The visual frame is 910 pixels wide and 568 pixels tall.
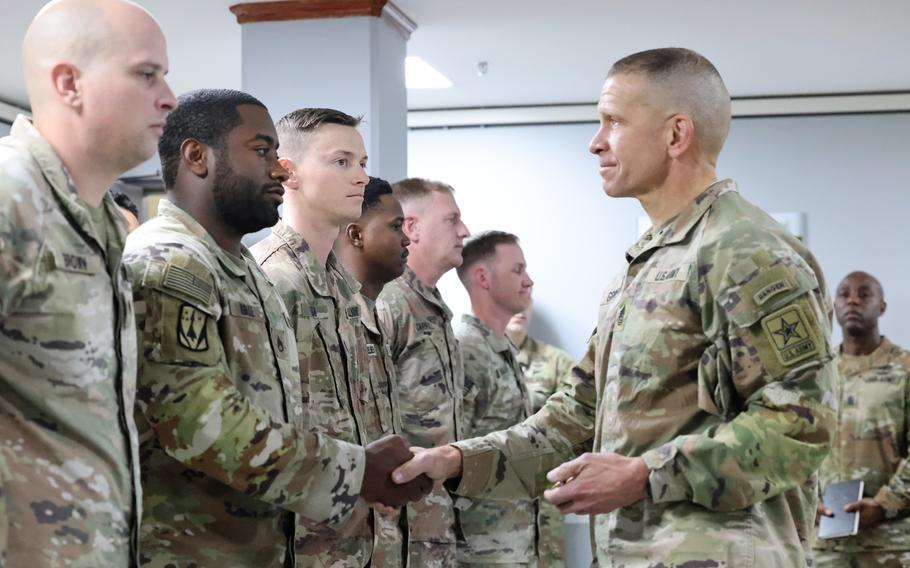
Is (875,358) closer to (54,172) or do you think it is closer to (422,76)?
(422,76)

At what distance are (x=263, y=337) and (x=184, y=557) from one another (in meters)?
0.47

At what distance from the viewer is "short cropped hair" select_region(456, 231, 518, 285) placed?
5762 millimetres

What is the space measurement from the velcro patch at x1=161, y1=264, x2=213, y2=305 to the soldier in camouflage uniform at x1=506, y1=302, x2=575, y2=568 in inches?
159

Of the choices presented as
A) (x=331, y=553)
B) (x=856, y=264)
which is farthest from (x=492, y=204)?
(x=331, y=553)

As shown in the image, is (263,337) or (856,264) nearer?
(263,337)

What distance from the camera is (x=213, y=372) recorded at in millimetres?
2275

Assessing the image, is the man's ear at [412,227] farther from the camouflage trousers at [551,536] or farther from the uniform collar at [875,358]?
the uniform collar at [875,358]

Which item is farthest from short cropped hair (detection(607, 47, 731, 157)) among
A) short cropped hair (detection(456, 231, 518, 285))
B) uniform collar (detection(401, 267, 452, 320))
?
short cropped hair (detection(456, 231, 518, 285))

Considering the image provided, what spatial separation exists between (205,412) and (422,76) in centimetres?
566

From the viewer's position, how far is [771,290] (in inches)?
93.8

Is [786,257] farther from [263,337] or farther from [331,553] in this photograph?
[331,553]

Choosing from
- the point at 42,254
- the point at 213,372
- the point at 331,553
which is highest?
the point at 42,254

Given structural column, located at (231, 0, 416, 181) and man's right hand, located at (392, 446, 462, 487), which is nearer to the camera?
man's right hand, located at (392, 446, 462, 487)

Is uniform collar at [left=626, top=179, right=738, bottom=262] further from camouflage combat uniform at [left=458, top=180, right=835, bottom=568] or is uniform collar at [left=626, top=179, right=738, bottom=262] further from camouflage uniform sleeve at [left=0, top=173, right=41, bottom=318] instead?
camouflage uniform sleeve at [left=0, top=173, right=41, bottom=318]
